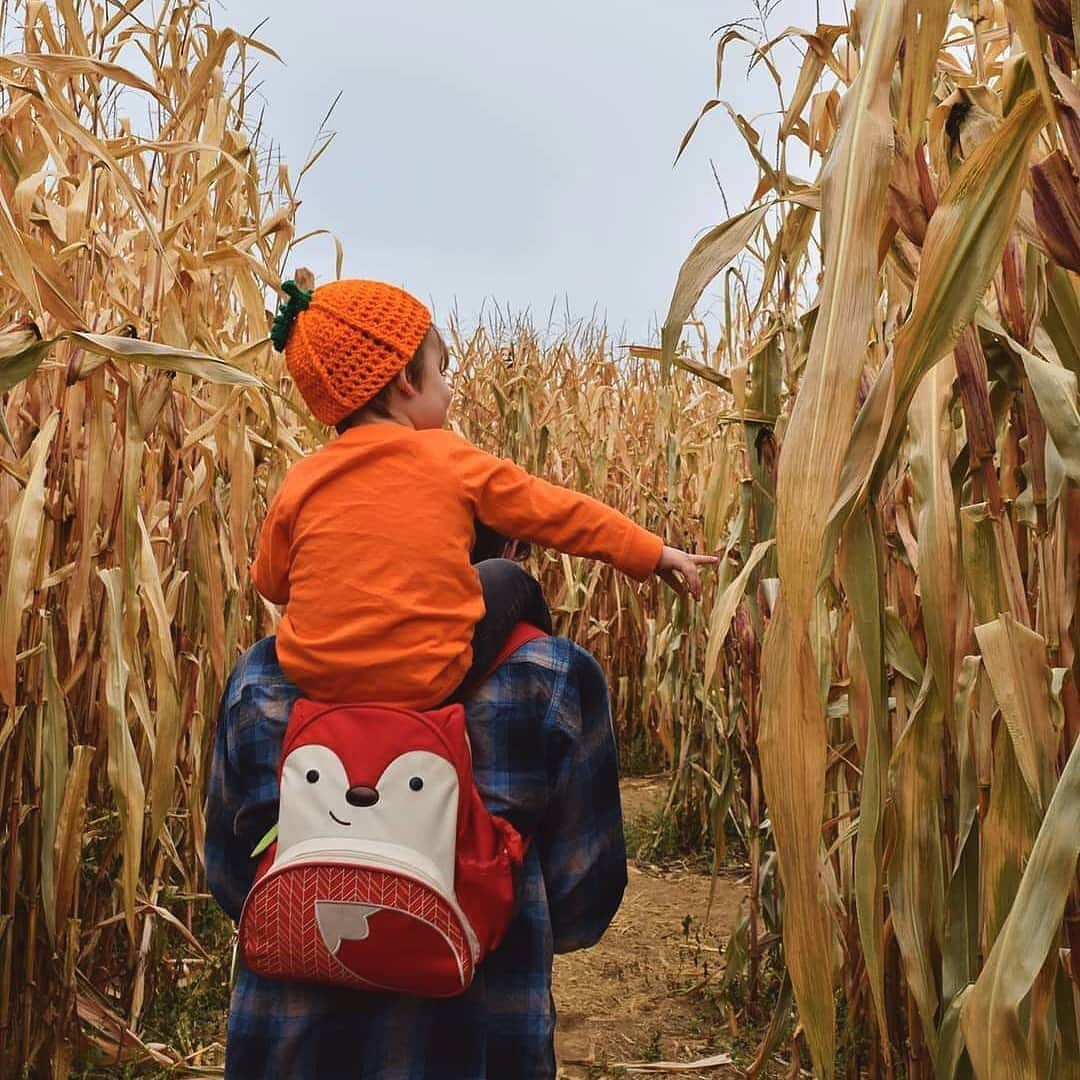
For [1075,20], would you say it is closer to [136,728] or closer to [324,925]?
[324,925]

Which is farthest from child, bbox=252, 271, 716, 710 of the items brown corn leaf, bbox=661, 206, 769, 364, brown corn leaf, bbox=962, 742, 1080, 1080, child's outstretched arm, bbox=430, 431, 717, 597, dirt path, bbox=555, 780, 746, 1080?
dirt path, bbox=555, 780, 746, 1080

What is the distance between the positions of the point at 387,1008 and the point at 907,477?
90 cm

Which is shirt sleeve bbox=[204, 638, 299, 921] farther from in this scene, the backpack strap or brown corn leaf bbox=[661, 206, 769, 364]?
brown corn leaf bbox=[661, 206, 769, 364]

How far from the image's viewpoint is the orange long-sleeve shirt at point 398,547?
1225 mm

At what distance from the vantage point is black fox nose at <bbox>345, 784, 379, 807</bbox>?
1147mm

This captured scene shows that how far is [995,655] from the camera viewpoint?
817 mm

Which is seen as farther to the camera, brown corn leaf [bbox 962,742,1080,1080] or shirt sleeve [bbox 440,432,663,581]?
shirt sleeve [bbox 440,432,663,581]

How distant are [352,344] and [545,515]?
1.03ft

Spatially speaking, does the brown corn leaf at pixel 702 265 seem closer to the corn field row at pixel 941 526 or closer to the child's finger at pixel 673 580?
the corn field row at pixel 941 526

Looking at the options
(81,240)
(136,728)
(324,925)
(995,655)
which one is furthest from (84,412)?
(995,655)

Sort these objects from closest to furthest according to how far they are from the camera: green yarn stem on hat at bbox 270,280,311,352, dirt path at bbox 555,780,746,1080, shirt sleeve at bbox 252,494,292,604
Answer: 1. shirt sleeve at bbox 252,494,292,604
2. green yarn stem on hat at bbox 270,280,311,352
3. dirt path at bbox 555,780,746,1080

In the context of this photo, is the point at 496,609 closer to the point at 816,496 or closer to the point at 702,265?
the point at 702,265

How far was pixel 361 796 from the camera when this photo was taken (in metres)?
1.15

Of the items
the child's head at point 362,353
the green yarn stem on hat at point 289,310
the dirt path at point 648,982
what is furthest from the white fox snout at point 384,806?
the dirt path at point 648,982
